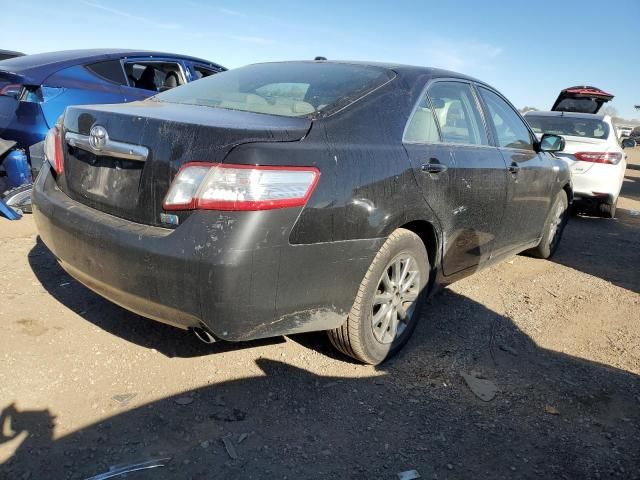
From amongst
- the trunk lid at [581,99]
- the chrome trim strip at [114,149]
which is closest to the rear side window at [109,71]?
the chrome trim strip at [114,149]

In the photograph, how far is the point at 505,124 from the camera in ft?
13.2

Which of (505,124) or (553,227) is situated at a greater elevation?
(505,124)

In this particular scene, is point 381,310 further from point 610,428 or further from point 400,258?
point 610,428

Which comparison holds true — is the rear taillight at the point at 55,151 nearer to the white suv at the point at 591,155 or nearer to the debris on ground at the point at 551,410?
the debris on ground at the point at 551,410

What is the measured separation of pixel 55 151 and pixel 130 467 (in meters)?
1.66

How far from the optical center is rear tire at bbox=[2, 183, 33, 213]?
4.84 meters

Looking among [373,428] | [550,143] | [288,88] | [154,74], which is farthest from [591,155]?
[373,428]

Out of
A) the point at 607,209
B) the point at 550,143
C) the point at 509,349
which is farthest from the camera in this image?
the point at 607,209

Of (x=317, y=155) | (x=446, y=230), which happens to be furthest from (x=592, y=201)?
(x=317, y=155)

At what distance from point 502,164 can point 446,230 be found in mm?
916

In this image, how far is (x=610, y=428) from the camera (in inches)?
98.8

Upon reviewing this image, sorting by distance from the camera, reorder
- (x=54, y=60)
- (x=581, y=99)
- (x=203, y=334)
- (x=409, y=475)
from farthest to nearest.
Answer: (x=581, y=99) → (x=54, y=60) → (x=203, y=334) → (x=409, y=475)

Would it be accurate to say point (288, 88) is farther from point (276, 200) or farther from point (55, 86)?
point (55, 86)

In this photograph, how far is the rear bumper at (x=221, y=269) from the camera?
6.54 ft
